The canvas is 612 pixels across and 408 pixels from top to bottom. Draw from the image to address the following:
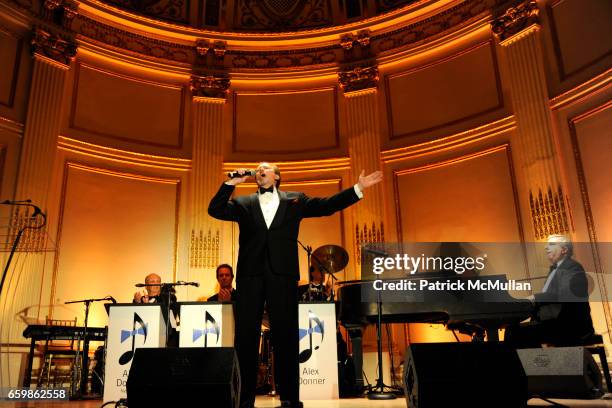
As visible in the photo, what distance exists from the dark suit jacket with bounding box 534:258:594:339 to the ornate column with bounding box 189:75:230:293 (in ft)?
13.6

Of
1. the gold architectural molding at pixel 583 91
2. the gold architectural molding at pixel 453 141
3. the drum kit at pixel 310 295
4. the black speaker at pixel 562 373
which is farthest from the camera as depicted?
the gold architectural molding at pixel 453 141

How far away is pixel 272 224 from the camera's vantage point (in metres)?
2.69

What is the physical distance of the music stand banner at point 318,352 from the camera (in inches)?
149

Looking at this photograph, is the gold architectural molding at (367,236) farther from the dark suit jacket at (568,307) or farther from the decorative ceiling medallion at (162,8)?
the decorative ceiling medallion at (162,8)

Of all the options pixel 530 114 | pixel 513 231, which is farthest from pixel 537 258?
pixel 530 114

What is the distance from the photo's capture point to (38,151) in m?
6.22

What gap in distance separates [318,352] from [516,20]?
4.74m

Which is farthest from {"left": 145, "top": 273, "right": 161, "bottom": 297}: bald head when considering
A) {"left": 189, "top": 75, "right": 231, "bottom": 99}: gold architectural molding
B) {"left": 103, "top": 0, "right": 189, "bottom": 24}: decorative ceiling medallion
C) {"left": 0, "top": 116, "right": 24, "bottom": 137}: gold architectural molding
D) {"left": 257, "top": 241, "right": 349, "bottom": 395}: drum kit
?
{"left": 103, "top": 0, "right": 189, "bottom": 24}: decorative ceiling medallion

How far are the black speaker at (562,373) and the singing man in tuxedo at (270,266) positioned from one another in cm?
145

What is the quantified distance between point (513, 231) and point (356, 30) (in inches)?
141

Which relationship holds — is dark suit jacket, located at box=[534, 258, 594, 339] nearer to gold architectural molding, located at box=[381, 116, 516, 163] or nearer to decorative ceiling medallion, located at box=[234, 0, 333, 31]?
gold architectural molding, located at box=[381, 116, 516, 163]

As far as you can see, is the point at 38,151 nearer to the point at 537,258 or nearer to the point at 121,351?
the point at 121,351

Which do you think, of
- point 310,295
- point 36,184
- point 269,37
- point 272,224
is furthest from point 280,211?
point 269,37

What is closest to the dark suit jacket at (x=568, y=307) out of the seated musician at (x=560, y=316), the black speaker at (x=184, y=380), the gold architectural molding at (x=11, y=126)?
the seated musician at (x=560, y=316)
